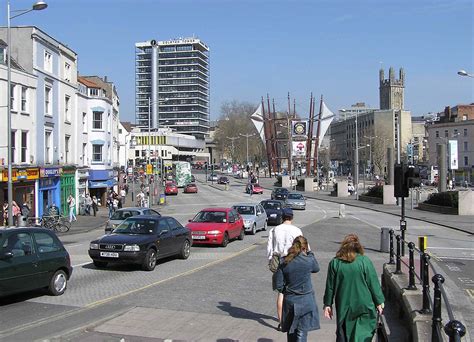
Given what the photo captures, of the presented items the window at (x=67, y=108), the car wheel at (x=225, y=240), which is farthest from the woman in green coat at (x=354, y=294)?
the window at (x=67, y=108)

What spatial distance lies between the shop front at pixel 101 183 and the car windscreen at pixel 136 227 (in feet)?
108

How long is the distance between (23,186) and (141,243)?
69.4 feet

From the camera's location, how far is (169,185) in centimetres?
7738

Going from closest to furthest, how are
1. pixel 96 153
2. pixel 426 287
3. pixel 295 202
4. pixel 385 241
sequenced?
pixel 426 287 < pixel 385 241 < pixel 295 202 < pixel 96 153

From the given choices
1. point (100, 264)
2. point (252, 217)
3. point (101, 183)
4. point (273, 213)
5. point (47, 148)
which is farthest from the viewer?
point (101, 183)

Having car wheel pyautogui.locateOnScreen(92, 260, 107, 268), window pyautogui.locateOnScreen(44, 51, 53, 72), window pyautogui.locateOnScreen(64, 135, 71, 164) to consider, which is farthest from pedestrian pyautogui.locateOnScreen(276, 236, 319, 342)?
window pyautogui.locateOnScreen(64, 135, 71, 164)

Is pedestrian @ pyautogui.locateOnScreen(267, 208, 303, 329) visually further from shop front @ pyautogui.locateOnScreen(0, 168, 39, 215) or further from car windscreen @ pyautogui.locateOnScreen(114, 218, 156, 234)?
shop front @ pyautogui.locateOnScreen(0, 168, 39, 215)

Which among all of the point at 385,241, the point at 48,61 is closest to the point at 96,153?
the point at 48,61

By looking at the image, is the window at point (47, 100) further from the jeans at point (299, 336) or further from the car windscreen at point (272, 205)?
the jeans at point (299, 336)

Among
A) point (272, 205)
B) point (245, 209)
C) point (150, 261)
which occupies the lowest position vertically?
point (150, 261)

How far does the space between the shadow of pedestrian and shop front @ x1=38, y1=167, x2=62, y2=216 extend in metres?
27.0

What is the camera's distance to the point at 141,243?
49.0 feet

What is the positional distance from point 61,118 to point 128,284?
29386 mm

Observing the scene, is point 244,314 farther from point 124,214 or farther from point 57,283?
point 124,214
